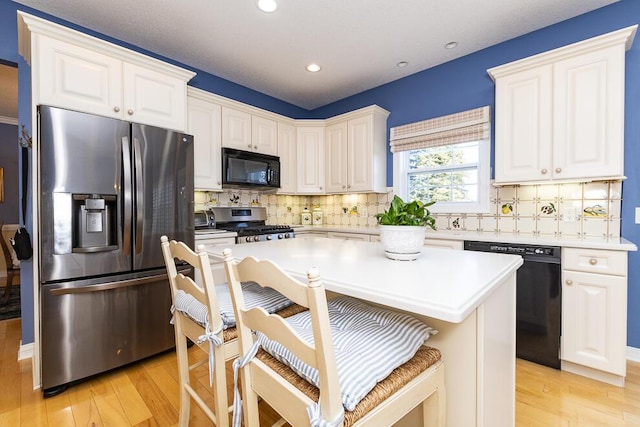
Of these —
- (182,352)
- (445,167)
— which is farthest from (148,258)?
(445,167)

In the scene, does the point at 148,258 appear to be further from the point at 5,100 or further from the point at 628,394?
the point at 5,100

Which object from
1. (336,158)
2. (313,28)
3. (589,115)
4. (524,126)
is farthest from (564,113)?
(336,158)

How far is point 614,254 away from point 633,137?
99cm

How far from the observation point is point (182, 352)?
4.82 feet

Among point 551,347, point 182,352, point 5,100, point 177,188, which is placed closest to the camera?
point 182,352

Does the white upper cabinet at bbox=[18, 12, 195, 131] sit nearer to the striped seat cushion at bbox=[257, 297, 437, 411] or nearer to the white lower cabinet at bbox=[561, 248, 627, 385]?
the striped seat cushion at bbox=[257, 297, 437, 411]

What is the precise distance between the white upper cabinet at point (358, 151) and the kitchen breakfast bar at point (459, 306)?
2284mm

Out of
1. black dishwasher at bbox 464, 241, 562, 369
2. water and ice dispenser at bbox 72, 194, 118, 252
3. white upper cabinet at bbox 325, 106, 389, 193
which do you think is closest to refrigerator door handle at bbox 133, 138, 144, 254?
water and ice dispenser at bbox 72, 194, 118, 252

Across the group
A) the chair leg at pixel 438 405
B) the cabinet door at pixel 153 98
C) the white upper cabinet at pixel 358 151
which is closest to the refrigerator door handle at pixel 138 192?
the cabinet door at pixel 153 98

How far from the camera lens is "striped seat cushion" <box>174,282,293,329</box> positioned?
1227 mm

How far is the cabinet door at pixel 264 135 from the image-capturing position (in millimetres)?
3527

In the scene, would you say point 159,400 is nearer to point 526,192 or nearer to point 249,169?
point 249,169

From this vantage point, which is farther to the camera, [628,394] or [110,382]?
[110,382]

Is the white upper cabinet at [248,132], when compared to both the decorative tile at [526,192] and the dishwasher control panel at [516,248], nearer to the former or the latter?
the dishwasher control panel at [516,248]
